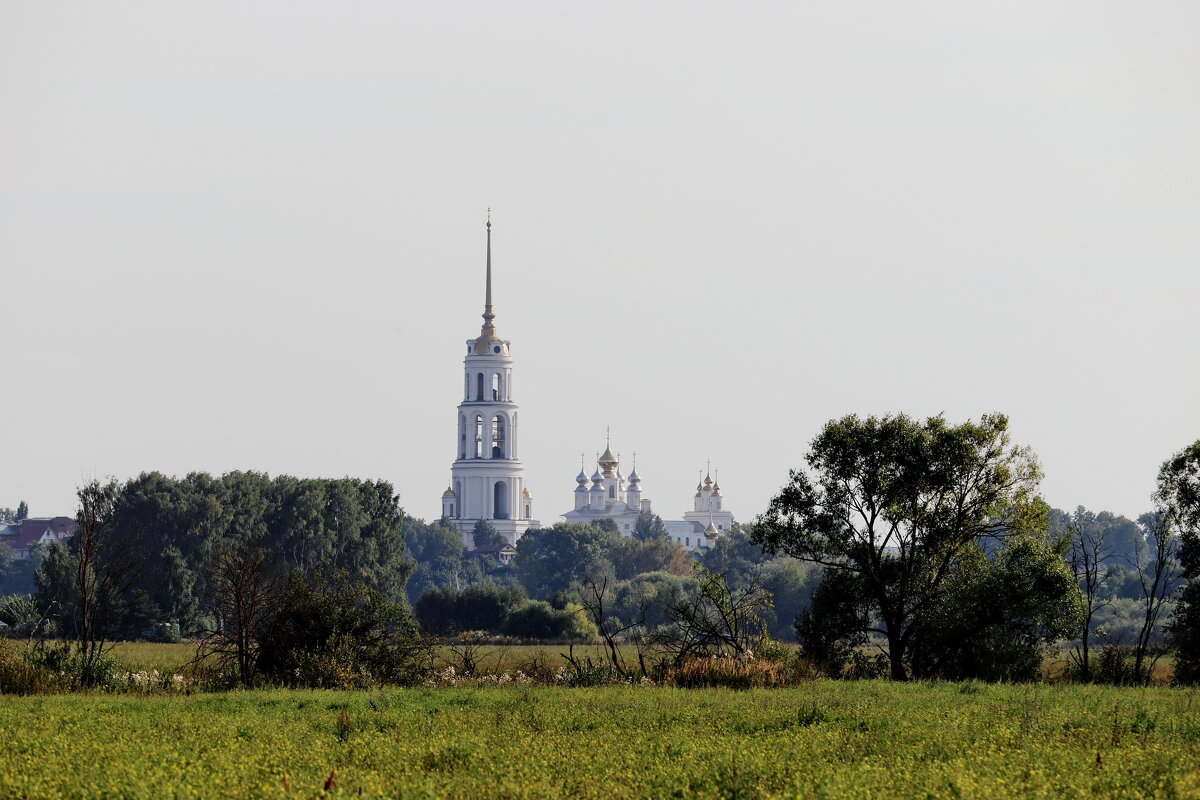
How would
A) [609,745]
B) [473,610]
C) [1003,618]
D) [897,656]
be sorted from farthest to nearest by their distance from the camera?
[473,610] < [897,656] < [1003,618] < [609,745]

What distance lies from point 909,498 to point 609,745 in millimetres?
23168

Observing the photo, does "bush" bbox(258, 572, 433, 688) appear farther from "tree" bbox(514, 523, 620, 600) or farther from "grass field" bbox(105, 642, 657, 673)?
"tree" bbox(514, 523, 620, 600)

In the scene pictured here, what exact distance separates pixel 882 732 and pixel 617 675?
14234mm

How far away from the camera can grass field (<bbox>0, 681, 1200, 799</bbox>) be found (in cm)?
1959

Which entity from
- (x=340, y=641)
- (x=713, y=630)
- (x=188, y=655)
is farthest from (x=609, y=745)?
(x=188, y=655)

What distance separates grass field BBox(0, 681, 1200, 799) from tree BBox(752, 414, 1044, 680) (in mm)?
12127

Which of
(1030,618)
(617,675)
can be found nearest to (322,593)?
(617,675)

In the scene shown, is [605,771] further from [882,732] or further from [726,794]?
[882,732]

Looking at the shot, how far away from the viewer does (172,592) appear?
89.2 metres

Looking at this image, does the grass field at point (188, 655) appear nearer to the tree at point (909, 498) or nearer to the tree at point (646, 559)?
the tree at point (909, 498)

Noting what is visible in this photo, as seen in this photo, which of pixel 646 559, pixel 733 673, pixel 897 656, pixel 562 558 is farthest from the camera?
pixel 646 559

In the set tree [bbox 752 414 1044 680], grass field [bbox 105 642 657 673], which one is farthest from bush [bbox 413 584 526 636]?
tree [bbox 752 414 1044 680]

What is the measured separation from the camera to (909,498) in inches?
1774

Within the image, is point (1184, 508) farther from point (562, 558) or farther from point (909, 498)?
point (562, 558)
